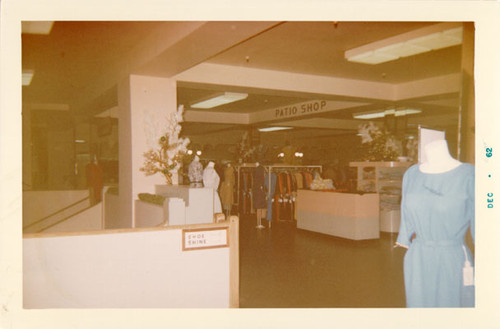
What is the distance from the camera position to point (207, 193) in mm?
4242

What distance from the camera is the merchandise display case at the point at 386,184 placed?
6.58 metres

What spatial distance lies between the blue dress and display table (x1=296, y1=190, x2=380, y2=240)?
353 cm

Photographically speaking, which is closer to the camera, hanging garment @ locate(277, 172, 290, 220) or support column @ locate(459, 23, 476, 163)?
support column @ locate(459, 23, 476, 163)

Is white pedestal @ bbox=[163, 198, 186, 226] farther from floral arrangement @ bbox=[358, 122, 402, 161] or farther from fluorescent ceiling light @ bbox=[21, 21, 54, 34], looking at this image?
floral arrangement @ bbox=[358, 122, 402, 161]

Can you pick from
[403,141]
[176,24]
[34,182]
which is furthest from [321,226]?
[34,182]

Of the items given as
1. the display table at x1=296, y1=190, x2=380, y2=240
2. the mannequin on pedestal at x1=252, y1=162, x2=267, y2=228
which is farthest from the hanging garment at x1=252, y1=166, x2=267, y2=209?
the display table at x1=296, y1=190, x2=380, y2=240

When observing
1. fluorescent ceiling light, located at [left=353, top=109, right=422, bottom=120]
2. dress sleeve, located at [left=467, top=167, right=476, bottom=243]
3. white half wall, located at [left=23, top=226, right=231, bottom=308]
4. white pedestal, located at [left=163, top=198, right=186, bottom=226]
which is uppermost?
fluorescent ceiling light, located at [left=353, top=109, right=422, bottom=120]

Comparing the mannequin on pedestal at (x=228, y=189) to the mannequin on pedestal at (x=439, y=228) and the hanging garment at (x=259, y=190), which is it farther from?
the mannequin on pedestal at (x=439, y=228)

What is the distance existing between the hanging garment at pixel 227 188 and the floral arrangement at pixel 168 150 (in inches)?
143

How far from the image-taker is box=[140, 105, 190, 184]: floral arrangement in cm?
500

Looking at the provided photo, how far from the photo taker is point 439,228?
2312 millimetres
